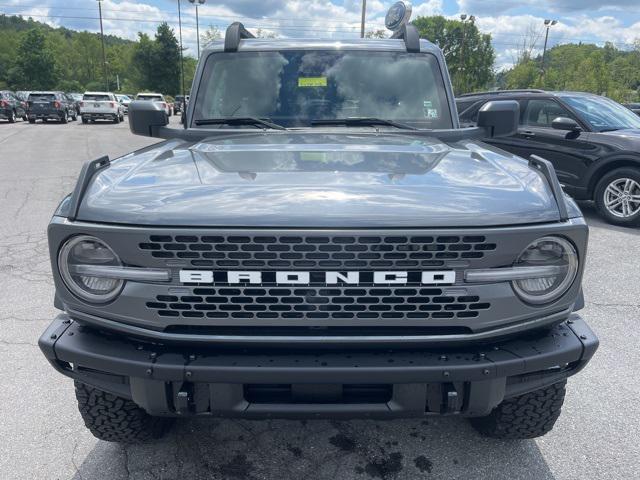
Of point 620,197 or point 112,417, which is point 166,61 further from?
point 112,417

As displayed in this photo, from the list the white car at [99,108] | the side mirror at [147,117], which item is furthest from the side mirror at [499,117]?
the white car at [99,108]

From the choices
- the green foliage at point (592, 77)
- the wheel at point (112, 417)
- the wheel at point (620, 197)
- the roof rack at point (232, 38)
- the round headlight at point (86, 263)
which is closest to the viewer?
the round headlight at point (86, 263)

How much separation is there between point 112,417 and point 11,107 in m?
31.4

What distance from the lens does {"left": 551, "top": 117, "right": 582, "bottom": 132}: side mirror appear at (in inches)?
301

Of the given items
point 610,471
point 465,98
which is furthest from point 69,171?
point 610,471

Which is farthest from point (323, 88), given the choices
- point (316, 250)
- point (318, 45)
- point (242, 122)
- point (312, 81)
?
point (316, 250)

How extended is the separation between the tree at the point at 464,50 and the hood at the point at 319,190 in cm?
5831

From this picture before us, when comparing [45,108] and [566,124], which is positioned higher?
[566,124]

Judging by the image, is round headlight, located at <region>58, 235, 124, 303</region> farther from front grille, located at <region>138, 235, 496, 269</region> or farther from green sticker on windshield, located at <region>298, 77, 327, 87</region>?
green sticker on windshield, located at <region>298, 77, 327, 87</region>

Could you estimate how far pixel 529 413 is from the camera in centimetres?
250

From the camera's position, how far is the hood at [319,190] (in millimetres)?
1921

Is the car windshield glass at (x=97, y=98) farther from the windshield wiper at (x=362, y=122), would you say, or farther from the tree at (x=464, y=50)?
the tree at (x=464, y=50)

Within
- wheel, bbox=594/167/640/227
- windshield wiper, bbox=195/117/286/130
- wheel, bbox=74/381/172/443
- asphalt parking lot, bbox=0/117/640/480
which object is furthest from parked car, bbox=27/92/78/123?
wheel, bbox=74/381/172/443

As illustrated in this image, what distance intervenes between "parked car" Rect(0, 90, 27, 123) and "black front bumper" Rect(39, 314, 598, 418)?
3091 cm
